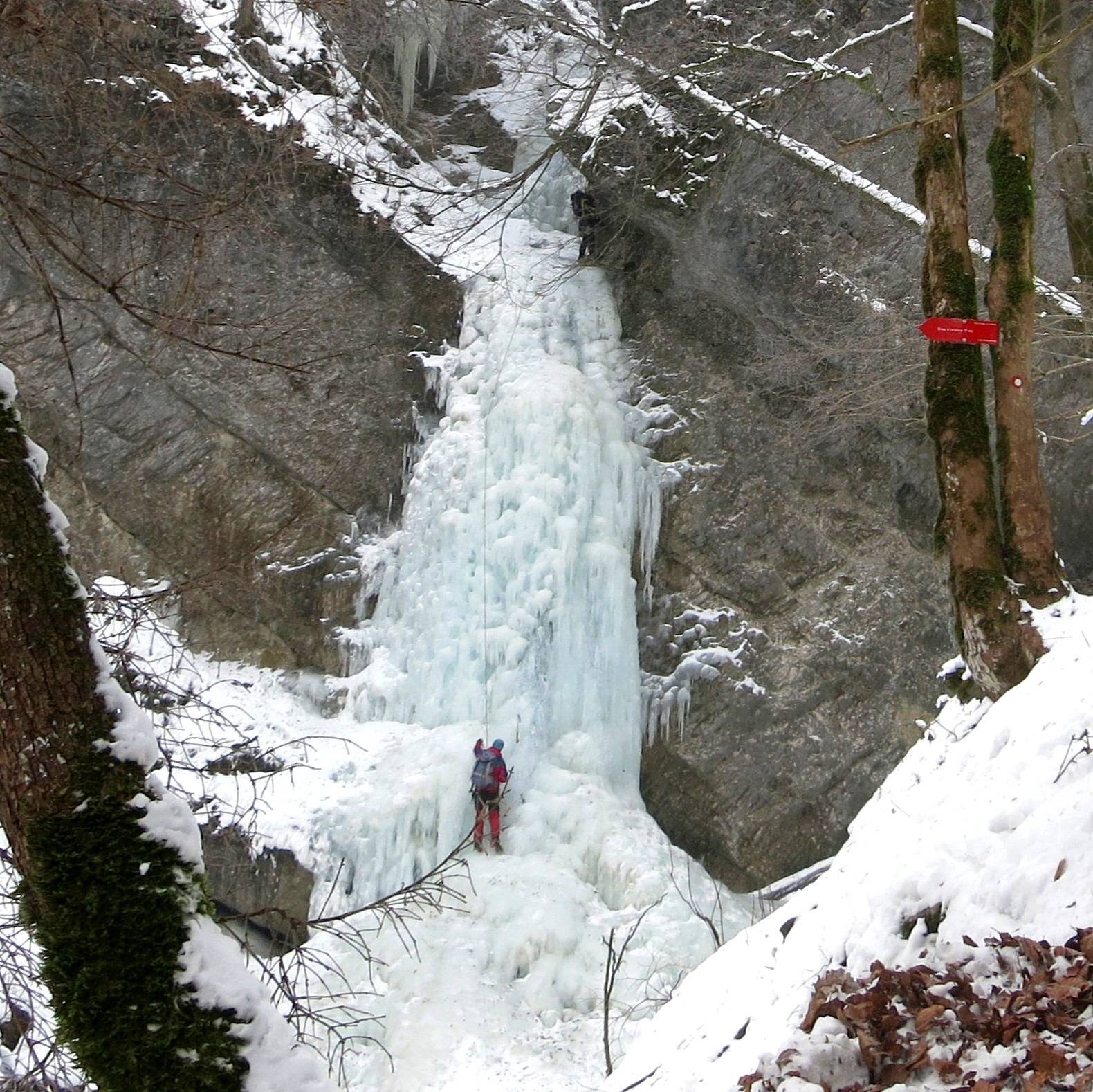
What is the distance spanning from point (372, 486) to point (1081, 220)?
7.62 metres

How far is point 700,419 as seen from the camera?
11664 mm

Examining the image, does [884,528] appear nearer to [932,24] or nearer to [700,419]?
[700,419]

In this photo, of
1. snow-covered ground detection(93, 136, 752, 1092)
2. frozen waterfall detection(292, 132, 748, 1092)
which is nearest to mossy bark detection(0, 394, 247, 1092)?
snow-covered ground detection(93, 136, 752, 1092)

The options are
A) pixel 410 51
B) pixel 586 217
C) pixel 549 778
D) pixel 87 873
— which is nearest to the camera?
pixel 87 873

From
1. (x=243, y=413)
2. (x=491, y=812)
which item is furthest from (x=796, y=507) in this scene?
(x=243, y=413)

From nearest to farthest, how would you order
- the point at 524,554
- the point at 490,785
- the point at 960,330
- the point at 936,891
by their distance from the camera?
the point at 936,891 → the point at 960,330 → the point at 490,785 → the point at 524,554

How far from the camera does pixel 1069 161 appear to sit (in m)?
6.84

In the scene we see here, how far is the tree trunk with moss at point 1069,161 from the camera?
6250 mm

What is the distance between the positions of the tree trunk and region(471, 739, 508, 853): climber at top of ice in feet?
17.5

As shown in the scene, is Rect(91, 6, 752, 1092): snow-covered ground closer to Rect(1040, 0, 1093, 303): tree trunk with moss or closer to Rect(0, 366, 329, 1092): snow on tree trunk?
Rect(1040, 0, 1093, 303): tree trunk with moss

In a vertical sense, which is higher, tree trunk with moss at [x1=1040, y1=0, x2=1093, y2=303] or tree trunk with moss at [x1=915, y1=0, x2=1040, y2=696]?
tree trunk with moss at [x1=1040, y1=0, x2=1093, y2=303]

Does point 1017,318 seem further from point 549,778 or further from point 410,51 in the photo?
point 410,51

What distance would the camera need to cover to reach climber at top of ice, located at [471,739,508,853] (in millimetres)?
9016

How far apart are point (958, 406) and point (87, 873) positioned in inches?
148
